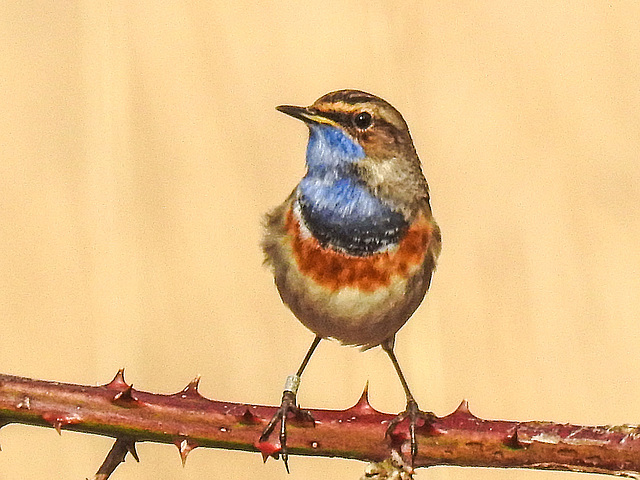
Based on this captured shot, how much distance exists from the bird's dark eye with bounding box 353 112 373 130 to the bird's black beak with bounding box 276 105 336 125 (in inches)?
1.4

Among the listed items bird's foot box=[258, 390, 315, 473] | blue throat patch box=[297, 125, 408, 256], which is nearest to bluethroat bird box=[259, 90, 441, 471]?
blue throat patch box=[297, 125, 408, 256]

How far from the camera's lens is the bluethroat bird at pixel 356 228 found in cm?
117

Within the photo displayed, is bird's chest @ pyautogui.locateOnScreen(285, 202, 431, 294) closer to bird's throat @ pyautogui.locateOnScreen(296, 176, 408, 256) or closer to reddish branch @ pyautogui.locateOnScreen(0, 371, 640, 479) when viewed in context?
bird's throat @ pyautogui.locateOnScreen(296, 176, 408, 256)

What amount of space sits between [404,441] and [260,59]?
1268 mm

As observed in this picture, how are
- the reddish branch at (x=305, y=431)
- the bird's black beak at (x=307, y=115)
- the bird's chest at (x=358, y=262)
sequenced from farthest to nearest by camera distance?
the bird's chest at (x=358, y=262) < the bird's black beak at (x=307, y=115) < the reddish branch at (x=305, y=431)

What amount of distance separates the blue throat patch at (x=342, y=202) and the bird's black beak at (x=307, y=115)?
0.02m

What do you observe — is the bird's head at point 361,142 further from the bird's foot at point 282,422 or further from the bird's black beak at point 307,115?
the bird's foot at point 282,422

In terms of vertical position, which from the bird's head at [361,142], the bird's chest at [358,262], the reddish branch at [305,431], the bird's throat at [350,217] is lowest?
the reddish branch at [305,431]

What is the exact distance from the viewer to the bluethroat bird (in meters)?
1.17

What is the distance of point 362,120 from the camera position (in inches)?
46.2

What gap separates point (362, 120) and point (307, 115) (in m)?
0.09

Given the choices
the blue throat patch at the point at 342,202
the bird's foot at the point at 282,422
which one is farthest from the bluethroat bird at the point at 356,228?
the bird's foot at the point at 282,422

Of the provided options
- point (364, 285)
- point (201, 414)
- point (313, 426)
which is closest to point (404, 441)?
point (313, 426)

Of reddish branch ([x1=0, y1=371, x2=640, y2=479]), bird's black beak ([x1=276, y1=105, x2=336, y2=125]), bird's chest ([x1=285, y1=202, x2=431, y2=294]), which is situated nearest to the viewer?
reddish branch ([x1=0, y1=371, x2=640, y2=479])
